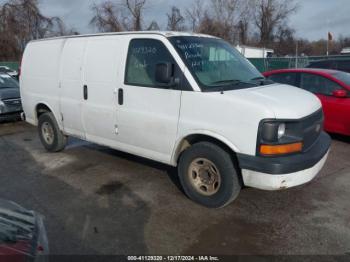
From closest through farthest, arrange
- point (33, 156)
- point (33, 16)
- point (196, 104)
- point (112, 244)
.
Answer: point (112, 244) < point (196, 104) < point (33, 156) < point (33, 16)

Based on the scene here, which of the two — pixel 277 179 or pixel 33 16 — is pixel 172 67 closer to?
pixel 277 179

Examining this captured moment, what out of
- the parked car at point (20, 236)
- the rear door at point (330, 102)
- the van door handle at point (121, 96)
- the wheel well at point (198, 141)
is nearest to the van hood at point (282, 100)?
the wheel well at point (198, 141)

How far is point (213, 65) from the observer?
4387 mm

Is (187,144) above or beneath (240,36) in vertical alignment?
beneath

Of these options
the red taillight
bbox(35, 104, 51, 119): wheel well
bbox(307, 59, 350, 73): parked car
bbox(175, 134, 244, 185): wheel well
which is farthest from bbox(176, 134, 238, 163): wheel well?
bbox(307, 59, 350, 73): parked car

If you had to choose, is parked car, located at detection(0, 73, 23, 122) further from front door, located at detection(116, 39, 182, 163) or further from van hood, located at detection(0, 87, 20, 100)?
front door, located at detection(116, 39, 182, 163)

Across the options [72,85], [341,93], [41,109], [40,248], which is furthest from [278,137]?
[41,109]

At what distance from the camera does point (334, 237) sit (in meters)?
3.56

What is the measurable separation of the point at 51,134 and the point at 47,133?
0.46ft

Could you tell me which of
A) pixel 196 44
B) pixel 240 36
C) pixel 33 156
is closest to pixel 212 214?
pixel 196 44

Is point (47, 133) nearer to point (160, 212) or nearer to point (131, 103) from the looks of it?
point (131, 103)

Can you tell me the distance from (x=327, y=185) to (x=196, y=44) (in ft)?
8.92

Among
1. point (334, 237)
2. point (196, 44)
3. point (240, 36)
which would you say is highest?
point (240, 36)

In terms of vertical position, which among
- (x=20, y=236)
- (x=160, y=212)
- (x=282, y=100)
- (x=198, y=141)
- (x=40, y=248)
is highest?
(x=282, y=100)
